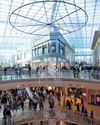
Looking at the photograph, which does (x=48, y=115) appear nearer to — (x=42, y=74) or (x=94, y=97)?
(x=42, y=74)

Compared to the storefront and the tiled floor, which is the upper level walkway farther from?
the storefront

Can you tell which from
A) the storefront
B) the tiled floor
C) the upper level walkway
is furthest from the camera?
the storefront

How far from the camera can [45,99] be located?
117 feet

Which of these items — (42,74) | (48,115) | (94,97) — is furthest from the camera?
(94,97)

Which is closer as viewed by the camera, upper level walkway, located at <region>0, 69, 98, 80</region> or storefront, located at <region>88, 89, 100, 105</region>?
upper level walkway, located at <region>0, 69, 98, 80</region>

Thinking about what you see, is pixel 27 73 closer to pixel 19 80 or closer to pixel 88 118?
pixel 19 80

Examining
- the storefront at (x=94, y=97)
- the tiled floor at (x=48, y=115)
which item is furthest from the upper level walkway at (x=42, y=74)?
the storefront at (x=94, y=97)

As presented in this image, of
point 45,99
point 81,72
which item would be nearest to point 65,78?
point 81,72

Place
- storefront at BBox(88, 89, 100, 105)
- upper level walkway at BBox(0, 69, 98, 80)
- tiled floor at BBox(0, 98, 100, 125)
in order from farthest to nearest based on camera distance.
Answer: storefront at BBox(88, 89, 100, 105) < upper level walkway at BBox(0, 69, 98, 80) < tiled floor at BBox(0, 98, 100, 125)

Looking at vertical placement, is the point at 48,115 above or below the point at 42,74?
below

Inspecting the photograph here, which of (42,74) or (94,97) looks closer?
(42,74)

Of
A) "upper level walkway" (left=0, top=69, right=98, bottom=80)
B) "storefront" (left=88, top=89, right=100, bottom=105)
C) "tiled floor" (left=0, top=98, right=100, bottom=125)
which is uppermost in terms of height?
"upper level walkway" (left=0, top=69, right=98, bottom=80)

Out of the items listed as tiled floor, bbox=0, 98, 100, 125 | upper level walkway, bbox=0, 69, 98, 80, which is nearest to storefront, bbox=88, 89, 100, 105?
upper level walkway, bbox=0, 69, 98, 80

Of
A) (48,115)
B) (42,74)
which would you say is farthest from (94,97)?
→ (48,115)
